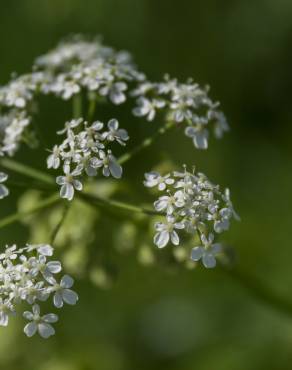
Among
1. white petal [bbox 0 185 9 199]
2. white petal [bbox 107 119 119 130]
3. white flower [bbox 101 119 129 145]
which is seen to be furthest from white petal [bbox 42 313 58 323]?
white petal [bbox 107 119 119 130]

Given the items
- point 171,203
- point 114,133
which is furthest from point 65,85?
point 171,203

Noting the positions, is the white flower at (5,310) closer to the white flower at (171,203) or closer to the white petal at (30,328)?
the white petal at (30,328)

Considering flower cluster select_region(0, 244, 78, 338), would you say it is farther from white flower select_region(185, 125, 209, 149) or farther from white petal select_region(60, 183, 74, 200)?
white flower select_region(185, 125, 209, 149)

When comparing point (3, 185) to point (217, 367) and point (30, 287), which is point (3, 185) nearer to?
point (30, 287)

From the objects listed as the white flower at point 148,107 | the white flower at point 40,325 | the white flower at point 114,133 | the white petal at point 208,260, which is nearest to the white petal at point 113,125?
the white flower at point 114,133

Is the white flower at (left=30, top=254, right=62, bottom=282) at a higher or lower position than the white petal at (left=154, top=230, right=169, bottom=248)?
lower

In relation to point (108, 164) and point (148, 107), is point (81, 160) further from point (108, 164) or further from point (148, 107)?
point (148, 107)
